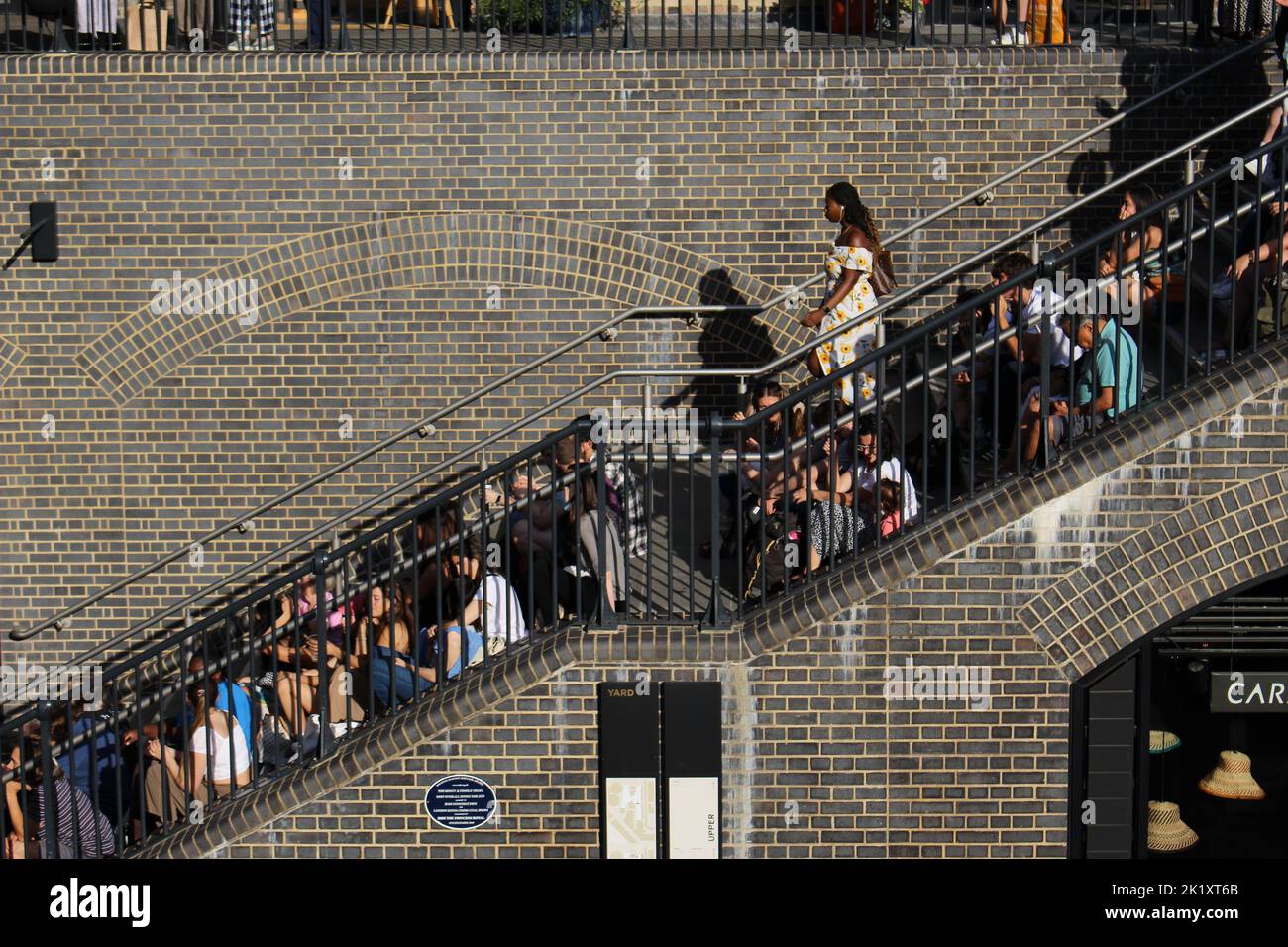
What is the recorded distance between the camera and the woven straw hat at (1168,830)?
34.8 ft

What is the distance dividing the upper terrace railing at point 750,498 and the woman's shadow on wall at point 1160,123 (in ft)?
6.78

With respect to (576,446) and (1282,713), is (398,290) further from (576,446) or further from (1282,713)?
(1282,713)

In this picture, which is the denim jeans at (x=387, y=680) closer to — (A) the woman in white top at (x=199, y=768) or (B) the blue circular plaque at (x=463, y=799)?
(B) the blue circular plaque at (x=463, y=799)

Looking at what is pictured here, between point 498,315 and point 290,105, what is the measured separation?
1989 mm

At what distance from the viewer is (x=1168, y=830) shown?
10656mm

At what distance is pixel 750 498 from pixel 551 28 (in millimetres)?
5379
